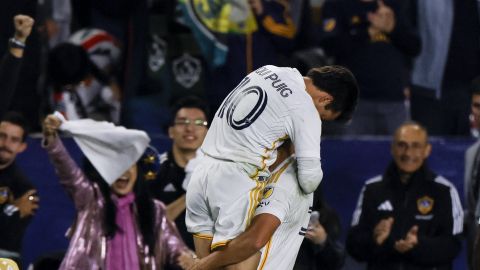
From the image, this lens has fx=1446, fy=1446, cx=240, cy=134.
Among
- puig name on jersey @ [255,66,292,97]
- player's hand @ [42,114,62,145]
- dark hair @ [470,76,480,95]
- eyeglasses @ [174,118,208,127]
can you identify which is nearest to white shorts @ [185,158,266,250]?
puig name on jersey @ [255,66,292,97]

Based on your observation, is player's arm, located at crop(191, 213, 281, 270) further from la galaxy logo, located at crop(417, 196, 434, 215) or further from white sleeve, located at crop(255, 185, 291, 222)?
la galaxy logo, located at crop(417, 196, 434, 215)

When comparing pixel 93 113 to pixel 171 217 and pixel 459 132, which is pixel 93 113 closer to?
pixel 171 217

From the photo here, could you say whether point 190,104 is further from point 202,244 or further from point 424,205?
point 202,244

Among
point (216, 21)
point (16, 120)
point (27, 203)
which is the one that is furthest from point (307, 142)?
point (216, 21)

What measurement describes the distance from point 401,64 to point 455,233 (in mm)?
1610

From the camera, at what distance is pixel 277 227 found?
8273mm

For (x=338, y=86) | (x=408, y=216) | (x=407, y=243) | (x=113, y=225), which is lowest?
(x=407, y=243)

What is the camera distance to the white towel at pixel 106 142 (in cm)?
952

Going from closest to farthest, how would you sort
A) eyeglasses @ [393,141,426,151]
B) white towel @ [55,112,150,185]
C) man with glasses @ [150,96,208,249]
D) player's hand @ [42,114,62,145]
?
player's hand @ [42,114,62,145], white towel @ [55,112,150,185], man with glasses @ [150,96,208,249], eyeglasses @ [393,141,426,151]

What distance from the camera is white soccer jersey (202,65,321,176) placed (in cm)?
806

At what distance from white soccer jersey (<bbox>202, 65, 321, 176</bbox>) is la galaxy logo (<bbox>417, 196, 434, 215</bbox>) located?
2.22 meters

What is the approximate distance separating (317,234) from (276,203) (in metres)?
1.45

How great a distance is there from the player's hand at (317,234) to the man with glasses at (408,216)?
41 centimetres

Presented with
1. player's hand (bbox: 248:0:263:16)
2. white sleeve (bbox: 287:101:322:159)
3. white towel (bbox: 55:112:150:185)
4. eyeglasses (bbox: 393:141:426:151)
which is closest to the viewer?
white sleeve (bbox: 287:101:322:159)
